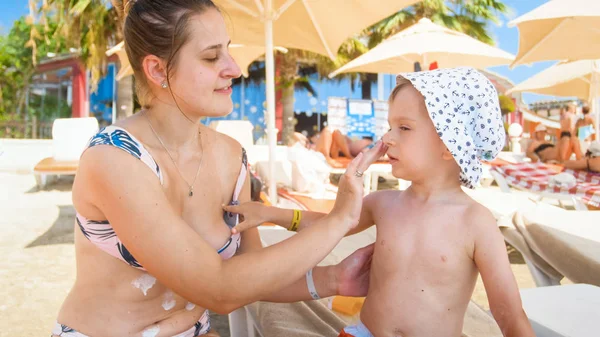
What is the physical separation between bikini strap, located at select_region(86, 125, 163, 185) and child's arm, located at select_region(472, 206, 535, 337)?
1.01m

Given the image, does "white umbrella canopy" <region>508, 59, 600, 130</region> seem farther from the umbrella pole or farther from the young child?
the young child

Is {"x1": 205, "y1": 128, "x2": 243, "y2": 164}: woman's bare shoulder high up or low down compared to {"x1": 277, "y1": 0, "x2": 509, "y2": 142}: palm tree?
down

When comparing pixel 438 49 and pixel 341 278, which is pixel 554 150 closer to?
pixel 438 49

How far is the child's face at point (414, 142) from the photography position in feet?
4.98

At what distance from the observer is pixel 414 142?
152 centimetres

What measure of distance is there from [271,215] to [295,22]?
4988 mm

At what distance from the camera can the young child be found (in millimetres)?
1450

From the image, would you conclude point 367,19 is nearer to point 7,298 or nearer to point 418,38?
point 418,38

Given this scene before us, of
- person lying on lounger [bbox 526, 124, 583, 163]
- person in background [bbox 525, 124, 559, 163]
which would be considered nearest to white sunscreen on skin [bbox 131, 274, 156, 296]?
person lying on lounger [bbox 526, 124, 583, 163]

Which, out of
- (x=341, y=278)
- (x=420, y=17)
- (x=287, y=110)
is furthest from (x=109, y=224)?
(x=420, y=17)

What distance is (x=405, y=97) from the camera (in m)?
1.56

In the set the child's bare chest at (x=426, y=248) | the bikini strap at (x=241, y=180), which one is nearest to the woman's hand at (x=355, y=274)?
the child's bare chest at (x=426, y=248)

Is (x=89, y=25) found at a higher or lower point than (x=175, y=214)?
higher

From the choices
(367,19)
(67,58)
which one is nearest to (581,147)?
(367,19)
